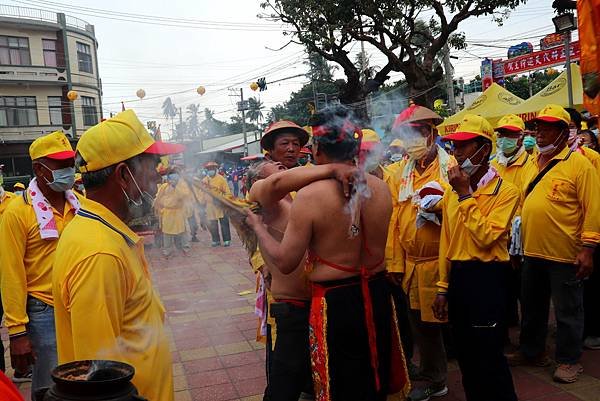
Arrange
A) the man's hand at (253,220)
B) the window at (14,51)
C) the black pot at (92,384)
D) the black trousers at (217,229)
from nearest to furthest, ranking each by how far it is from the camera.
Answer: the black pot at (92,384)
the man's hand at (253,220)
the black trousers at (217,229)
the window at (14,51)

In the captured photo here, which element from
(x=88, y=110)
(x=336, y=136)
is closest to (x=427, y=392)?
(x=336, y=136)

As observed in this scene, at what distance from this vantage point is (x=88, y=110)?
37.3m

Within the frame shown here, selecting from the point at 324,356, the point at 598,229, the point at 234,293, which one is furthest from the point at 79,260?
the point at 234,293

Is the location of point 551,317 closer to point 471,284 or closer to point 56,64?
point 471,284

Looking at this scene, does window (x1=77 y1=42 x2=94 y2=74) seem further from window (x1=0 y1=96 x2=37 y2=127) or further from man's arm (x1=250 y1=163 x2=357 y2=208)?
man's arm (x1=250 y1=163 x2=357 y2=208)

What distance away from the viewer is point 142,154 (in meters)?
1.97

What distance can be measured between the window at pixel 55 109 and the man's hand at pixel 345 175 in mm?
37568

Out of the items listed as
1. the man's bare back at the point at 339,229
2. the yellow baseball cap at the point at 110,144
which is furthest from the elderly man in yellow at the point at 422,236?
the yellow baseball cap at the point at 110,144

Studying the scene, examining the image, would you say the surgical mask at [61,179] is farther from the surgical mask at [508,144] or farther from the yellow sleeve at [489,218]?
the surgical mask at [508,144]

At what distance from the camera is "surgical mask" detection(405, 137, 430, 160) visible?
12.9ft

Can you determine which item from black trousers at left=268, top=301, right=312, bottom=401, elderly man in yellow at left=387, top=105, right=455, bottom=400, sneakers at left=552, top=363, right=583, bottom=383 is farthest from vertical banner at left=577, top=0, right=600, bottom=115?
sneakers at left=552, top=363, right=583, bottom=383

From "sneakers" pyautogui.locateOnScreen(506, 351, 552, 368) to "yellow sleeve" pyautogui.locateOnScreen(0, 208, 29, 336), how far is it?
12.4ft

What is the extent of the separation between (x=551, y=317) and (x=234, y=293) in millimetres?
4242

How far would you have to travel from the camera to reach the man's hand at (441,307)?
3373 millimetres
